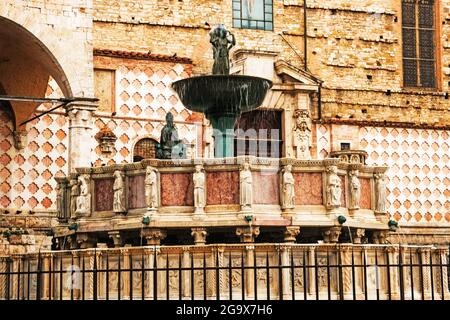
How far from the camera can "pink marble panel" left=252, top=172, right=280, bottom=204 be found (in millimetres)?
16141

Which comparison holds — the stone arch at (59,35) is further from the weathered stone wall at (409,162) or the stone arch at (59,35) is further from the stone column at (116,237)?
the weathered stone wall at (409,162)

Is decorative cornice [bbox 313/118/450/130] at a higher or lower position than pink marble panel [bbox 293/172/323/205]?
higher

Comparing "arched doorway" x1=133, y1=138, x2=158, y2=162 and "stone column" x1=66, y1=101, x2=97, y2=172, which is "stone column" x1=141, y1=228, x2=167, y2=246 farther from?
"arched doorway" x1=133, y1=138, x2=158, y2=162

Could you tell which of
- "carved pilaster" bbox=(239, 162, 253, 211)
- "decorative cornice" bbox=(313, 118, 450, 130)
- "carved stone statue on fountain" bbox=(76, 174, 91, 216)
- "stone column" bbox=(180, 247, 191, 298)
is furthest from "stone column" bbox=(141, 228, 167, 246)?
"decorative cornice" bbox=(313, 118, 450, 130)

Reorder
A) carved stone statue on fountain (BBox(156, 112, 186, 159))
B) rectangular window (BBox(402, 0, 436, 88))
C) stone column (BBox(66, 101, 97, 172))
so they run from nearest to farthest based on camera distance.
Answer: carved stone statue on fountain (BBox(156, 112, 186, 159))
stone column (BBox(66, 101, 97, 172))
rectangular window (BBox(402, 0, 436, 88))

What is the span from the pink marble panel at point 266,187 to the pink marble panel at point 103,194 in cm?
265

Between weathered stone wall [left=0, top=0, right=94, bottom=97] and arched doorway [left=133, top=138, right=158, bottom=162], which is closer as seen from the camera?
weathered stone wall [left=0, top=0, right=94, bottom=97]

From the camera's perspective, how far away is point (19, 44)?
23125 millimetres

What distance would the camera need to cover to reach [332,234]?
16172 mm

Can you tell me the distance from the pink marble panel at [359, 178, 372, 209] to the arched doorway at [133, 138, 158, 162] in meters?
10.7

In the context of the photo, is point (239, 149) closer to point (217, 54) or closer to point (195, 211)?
point (217, 54)

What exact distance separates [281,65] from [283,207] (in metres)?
13.3

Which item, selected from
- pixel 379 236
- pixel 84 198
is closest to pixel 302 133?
pixel 379 236
